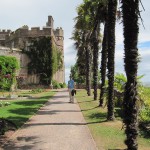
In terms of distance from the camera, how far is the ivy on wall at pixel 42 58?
208ft

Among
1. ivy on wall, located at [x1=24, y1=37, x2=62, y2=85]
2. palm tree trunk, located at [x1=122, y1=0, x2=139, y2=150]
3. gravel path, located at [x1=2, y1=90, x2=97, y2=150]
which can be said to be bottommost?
gravel path, located at [x1=2, y1=90, x2=97, y2=150]

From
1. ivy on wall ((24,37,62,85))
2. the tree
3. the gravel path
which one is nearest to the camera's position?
the gravel path

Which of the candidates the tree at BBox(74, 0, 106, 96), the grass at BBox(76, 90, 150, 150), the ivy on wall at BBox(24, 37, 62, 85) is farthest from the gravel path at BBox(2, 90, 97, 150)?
the ivy on wall at BBox(24, 37, 62, 85)

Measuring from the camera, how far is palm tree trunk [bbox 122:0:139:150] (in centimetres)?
964

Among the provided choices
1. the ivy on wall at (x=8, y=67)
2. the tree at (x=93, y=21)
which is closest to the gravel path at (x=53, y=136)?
the tree at (x=93, y=21)

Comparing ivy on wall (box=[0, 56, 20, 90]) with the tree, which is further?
ivy on wall (box=[0, 56, 20, 90])

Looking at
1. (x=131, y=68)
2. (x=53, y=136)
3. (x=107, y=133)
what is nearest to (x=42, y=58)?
(x=107, y=133)

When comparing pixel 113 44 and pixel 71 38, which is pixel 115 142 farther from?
pixel 71 38

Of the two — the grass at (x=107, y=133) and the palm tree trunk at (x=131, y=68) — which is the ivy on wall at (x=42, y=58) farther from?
the palm tree trunk at (x=131, y=68)

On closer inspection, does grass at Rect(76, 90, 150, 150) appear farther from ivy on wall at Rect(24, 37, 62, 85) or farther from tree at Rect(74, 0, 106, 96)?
ivy on wall at Rect(24, 37, 62, 85)

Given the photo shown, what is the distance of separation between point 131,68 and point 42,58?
54955mm

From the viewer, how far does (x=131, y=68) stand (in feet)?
32.0

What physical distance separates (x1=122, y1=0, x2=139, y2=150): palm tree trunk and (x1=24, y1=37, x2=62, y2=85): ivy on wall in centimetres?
5338

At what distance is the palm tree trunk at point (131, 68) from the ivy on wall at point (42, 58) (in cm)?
5338
